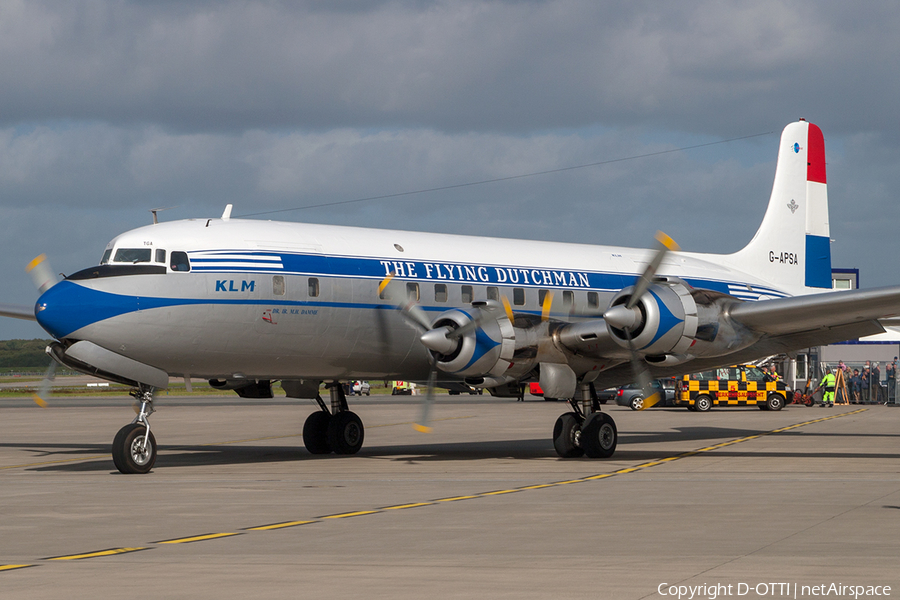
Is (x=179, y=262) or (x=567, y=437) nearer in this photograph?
(x=179, y=262)

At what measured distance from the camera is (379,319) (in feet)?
63.6

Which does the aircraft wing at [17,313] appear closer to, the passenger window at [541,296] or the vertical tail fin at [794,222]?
the passenger window at [541,296]

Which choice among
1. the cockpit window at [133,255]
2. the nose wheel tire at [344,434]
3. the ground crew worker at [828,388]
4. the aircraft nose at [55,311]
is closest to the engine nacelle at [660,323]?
the nose wheel tire at [344,434]

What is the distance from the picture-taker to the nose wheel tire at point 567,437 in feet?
66.1

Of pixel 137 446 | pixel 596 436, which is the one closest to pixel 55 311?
pixel 137 446

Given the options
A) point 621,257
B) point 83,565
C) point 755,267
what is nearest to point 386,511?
point 83,565

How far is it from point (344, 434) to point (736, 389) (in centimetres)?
2630

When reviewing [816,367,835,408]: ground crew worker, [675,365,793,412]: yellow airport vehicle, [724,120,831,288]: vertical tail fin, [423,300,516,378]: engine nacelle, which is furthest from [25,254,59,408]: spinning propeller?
[816,367,835,408]: ground crew worker

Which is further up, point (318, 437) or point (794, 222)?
point (794, 222)

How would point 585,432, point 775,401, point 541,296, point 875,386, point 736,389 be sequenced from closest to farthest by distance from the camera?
point 585,432 < point 541,296 < point 775,401 < point 736,389 < point 875,386

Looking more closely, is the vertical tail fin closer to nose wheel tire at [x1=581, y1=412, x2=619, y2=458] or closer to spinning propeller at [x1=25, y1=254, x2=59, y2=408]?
nose wheel tire at [x1=581, y1=412, x2=619, y2=458]

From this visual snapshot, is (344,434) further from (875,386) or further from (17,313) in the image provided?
(875,386)

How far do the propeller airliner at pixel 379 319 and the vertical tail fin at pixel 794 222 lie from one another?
4.01m

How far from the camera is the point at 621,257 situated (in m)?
24.0
